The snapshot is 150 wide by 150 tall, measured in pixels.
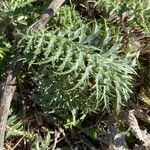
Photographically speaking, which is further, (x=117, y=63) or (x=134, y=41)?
(x=134, y=41)

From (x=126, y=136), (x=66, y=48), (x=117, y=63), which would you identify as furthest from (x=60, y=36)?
(x=126, y=136)

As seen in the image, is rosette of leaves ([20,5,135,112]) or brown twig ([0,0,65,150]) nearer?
rosette of leaves ([20,5,135,112])

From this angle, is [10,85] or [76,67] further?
[10,85]

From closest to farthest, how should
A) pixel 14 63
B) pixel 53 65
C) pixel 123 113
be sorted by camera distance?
pixel 53 65, pixel 14 63, pixel 123 113

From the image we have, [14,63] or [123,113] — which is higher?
[14,63]

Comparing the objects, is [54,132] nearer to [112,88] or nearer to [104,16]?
[112,88]

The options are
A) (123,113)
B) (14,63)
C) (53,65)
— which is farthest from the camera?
(123,113)

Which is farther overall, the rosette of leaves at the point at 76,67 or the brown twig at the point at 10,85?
the brown twig at the point at 10,85

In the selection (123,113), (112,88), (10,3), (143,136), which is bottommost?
(143,136)
